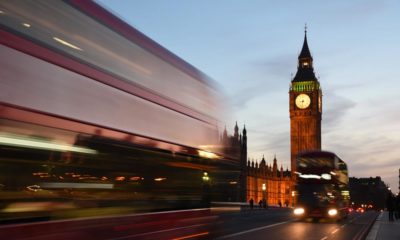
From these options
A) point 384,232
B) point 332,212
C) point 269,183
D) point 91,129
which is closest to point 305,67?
point 269,183

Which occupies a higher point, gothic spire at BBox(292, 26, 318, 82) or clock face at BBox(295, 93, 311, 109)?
gothic spire at BBox(292, 26, 318, 82)

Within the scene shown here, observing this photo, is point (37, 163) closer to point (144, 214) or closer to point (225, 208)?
point (144, 214)

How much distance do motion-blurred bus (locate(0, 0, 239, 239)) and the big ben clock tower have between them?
103m

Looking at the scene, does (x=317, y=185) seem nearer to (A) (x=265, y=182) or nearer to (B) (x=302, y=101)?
(A) (x=265, y=182)

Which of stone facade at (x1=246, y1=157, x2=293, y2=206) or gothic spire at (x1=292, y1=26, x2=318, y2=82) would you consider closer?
stone facade at (x1=246, y1=157, x2=293, y2=206)

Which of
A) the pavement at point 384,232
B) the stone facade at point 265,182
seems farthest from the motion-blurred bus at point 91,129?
the stone facade at point 265,182

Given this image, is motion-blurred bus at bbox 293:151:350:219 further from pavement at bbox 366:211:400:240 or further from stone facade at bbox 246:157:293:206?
stone facade at bbox 246:157:293:206

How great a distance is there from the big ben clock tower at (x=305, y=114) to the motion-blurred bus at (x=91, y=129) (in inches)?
4052

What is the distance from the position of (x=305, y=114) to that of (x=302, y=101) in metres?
3.11

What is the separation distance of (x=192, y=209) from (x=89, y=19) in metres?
3.70

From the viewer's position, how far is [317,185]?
26656 mm

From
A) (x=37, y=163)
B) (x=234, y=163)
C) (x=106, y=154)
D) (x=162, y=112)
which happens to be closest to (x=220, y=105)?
(x=234, y=163)

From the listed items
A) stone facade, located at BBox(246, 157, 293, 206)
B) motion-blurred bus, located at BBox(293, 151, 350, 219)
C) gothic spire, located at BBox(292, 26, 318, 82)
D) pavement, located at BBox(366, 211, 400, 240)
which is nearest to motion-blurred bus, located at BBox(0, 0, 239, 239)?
pavement, located at BBox(366, 211, 400, 240)

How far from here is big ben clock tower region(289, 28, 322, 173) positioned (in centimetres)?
11244
